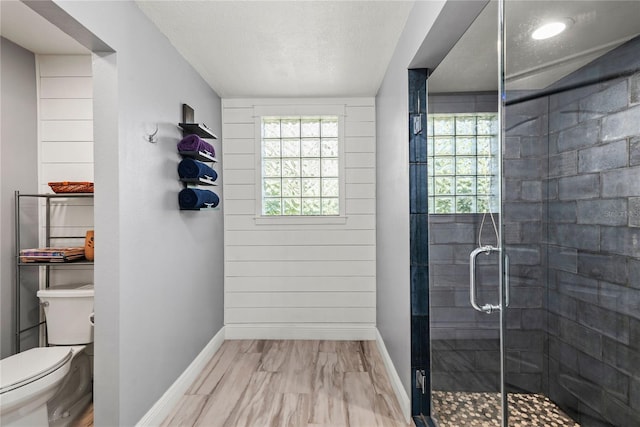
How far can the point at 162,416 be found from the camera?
2170 millimetres

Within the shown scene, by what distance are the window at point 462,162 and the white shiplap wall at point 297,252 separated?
1549mm

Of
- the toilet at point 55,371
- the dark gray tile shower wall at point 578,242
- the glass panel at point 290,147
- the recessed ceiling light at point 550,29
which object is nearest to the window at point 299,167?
the glass panel at point 290,147

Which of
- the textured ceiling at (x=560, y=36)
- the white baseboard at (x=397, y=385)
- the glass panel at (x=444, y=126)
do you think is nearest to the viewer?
the textured ceiling at (x=560, y=36)

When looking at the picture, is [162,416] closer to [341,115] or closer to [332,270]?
[332,270]

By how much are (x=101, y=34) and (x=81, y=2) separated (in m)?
0.15

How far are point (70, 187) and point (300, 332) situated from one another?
93.9 inches

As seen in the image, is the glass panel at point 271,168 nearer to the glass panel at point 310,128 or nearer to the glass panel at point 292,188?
the glass panel at point 292,188

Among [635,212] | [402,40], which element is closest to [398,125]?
[402,40]

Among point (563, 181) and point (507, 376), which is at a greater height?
point (563, 181)

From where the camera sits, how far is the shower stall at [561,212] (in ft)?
3.09

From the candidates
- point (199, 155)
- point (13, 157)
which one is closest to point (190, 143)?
point (199, 155)

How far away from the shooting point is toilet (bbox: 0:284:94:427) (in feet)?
5.58

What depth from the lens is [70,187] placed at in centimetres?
234

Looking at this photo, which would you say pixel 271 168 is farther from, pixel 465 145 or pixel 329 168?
pixel 465 145
